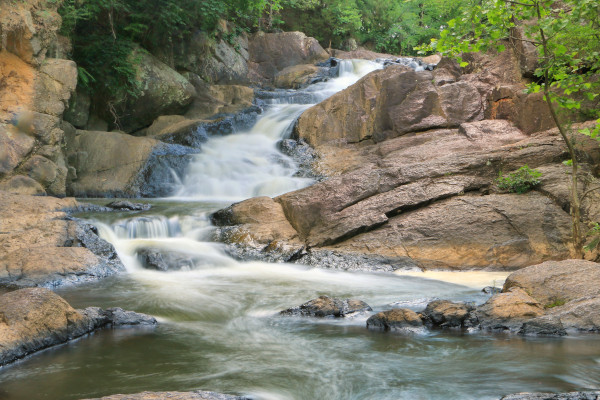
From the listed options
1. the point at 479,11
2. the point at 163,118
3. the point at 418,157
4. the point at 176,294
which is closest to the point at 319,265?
the point at 176,294

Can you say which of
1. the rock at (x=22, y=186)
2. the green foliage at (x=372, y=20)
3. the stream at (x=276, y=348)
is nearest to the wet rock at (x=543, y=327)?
the stream at (x=276, y=348)

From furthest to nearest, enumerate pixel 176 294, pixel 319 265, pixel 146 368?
pixel 319 265 < pixel 176 294 < pixel 146 368

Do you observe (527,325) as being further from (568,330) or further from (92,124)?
(92,124)

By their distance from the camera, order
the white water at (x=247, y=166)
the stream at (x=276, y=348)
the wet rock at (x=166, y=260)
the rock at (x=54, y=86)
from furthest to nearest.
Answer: the white water at (x=247, y=166) → the rock at (x=54, y=86) → the wet rock at (x=166, y=260) → the stream at (x=276, y=348)

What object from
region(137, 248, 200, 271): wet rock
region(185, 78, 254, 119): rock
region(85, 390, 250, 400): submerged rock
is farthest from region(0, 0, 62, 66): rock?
region(85, 390, 250, 400): submerged rock

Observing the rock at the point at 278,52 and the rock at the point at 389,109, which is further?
the rock at the point at 278,52

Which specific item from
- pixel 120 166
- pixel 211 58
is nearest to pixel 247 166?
pixel 120 166

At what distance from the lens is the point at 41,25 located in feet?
38.2

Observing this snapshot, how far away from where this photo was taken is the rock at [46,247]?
7.01 metres

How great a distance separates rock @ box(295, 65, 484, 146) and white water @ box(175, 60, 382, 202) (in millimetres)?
1094

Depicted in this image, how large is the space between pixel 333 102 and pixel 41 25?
7627 mm

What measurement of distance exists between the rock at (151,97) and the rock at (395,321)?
507 inches

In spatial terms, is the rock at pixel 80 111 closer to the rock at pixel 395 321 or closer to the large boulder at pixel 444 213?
the large boulder at pixel 444 213

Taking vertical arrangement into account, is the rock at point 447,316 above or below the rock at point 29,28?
below
